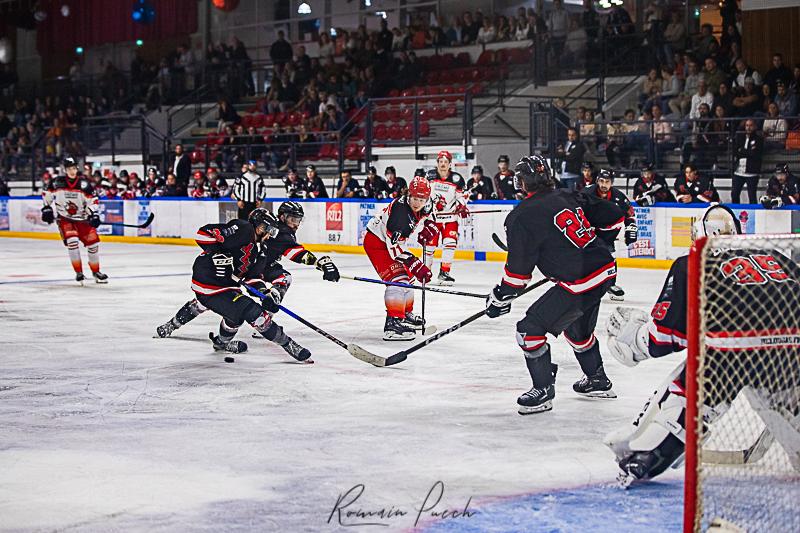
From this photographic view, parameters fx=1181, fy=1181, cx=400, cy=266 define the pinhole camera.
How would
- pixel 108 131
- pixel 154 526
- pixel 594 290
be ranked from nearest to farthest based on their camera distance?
pixel 154 526, pixel 594 290, pixel 108 131

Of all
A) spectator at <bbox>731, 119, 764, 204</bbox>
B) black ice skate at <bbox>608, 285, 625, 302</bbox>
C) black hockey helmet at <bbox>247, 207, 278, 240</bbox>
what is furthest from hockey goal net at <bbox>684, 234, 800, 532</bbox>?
spectator at <bbox>731, 119, 764, 204</bbox>

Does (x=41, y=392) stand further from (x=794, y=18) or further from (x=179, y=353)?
(x=794, y=18)

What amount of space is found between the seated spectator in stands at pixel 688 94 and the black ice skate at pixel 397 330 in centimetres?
1021

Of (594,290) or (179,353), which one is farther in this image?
(179,353)

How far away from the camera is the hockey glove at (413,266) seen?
9781mm

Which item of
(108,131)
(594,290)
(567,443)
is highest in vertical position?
(108,131)

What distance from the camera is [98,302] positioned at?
12.7 metres

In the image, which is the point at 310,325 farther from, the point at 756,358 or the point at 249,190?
the point at 249,190

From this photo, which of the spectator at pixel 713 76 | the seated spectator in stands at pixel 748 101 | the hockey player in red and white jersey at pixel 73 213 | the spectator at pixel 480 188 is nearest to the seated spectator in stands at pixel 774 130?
the seated spectator in stands at pixel 748 101

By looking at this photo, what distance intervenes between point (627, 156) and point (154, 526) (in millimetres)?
15196

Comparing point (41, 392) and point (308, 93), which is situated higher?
point (308, 93)

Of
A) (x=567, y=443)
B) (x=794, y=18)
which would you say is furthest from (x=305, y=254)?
(x=794, y=18)

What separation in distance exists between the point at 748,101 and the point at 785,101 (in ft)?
1.93

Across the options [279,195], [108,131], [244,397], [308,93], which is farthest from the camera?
[108,131]
